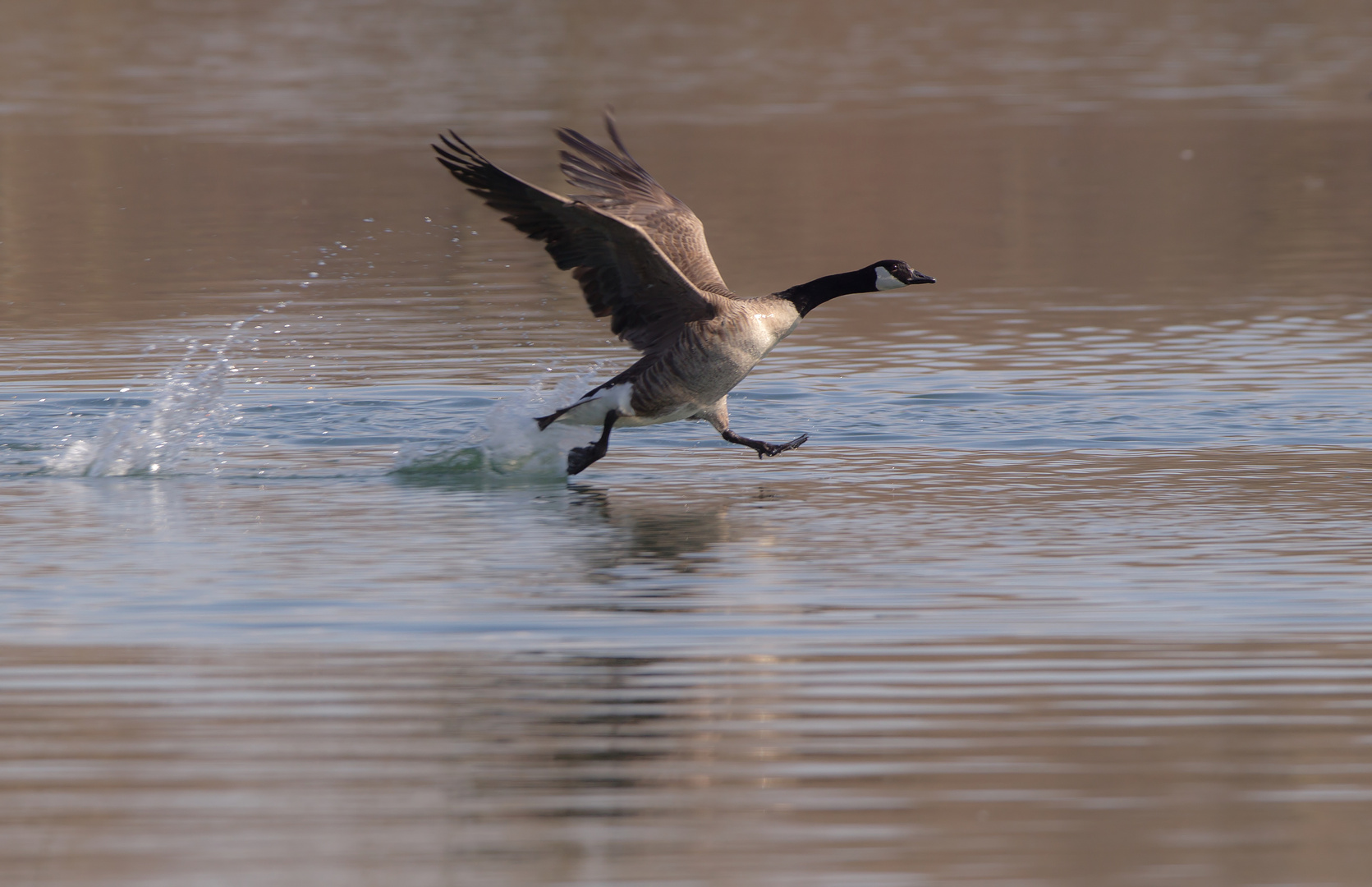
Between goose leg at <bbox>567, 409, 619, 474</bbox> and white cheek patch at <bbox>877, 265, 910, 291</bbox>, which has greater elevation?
white cheek patch at <bbox>877, 265, 910, 291</bbox>

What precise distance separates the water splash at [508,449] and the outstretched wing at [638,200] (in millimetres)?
1179

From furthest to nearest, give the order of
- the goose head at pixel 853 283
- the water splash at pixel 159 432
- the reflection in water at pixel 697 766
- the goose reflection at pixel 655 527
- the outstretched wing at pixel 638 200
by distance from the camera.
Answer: the outstretched wing at pixel 638 200 → the goose head at pixel 853 283 → the water splash at pixel 159 432 → the goose reflection at pixel 655 527 → the reflection in water at pixel 697 766

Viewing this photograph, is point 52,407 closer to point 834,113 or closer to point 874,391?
point 874,391

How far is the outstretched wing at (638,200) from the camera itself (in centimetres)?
1159

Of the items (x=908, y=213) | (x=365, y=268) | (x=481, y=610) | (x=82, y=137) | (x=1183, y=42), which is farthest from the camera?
(x=1183, y=42)

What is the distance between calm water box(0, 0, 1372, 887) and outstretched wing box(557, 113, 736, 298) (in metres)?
1.21

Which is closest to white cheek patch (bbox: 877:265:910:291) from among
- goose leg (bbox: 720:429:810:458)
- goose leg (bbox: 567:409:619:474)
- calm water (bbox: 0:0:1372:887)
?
calm water (bbox: 0:0:1372:887)

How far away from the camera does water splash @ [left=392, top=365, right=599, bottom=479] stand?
11.1m

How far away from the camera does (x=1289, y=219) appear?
68.6ft

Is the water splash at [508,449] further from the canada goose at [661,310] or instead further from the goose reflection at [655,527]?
the goose reflection at [655,527]

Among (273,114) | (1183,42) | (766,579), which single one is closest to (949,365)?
(766,579)

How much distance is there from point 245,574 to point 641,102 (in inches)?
995

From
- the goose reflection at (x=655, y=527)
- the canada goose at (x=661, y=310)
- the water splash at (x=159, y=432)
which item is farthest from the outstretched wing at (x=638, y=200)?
the water splash at (x=159, y=432)

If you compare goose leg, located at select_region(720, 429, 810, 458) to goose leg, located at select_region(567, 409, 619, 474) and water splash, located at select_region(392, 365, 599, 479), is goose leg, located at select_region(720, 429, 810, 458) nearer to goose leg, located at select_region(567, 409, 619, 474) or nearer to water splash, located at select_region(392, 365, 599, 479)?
goose leg, located at select_region(567, 409, 619, 474)
